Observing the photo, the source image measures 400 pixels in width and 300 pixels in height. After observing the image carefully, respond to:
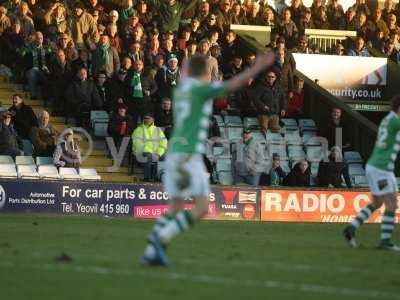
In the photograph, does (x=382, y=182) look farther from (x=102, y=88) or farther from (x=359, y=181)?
(x=359, y=181)

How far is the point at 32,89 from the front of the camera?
27.4 metres

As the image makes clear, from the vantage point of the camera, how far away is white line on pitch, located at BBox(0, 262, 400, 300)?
34.9 feet

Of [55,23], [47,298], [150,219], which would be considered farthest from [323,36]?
[47,298]

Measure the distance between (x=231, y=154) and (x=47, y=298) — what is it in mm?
18266

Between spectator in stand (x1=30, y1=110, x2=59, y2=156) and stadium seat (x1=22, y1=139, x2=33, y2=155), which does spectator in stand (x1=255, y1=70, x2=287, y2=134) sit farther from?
stadium seat (x1=22, y1=139, x2=33, y2=155)

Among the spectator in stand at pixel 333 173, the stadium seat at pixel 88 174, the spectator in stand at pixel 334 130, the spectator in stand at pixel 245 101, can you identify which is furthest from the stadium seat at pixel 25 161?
the spectator in stand at pixel 334 130

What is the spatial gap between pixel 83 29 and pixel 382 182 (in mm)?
14014

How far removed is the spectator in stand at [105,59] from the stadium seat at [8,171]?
419 cm

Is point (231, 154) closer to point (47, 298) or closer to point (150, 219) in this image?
point (150, 219)

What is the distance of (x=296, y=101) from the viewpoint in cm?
3022

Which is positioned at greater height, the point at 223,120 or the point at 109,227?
the point at 223,120

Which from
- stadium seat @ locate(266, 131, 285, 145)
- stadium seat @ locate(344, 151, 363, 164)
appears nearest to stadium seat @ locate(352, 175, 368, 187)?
stadium seat @ locate(344, 151, 363, 164)

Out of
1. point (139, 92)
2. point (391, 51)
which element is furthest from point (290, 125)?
point (391, 51)

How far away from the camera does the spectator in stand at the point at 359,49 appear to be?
32.5 meters
